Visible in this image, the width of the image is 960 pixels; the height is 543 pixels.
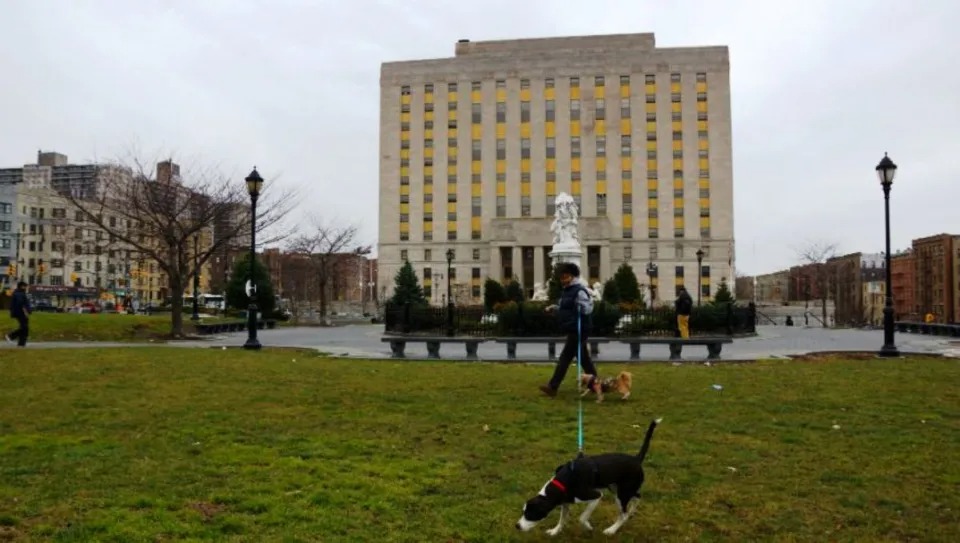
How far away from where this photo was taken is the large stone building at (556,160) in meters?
90.9

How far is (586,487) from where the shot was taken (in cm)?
439

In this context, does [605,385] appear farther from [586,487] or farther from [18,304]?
[18,304]

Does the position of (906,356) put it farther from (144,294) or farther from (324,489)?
(144,294)

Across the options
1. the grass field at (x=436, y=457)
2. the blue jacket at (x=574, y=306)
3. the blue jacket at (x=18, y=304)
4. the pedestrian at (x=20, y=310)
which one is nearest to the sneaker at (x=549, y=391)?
the grass field at (x=436, y=457)

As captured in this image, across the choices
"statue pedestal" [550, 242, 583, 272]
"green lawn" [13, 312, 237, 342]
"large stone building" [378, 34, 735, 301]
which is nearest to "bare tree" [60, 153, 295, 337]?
"green lawn" [13, 312, 237, 342]

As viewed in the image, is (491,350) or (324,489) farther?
(491,350)

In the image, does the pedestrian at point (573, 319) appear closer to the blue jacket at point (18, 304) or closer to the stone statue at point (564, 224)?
the blue jacket at point (18, 304)

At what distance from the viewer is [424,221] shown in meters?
96.9

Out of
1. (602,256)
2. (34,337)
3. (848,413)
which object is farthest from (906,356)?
(602,256)

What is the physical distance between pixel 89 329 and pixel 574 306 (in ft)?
73.0

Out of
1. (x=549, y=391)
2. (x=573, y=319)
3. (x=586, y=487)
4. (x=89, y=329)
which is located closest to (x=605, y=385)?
(x=549, y=391)

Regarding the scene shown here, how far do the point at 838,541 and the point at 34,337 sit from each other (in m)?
25.9

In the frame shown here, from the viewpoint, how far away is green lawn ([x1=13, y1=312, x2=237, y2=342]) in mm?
24594

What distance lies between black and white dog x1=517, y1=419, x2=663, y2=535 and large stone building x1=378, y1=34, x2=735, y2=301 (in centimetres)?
8353
